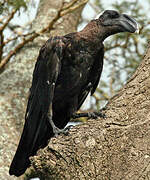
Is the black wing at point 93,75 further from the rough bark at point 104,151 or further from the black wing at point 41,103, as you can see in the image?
the rough bark at point 104,151

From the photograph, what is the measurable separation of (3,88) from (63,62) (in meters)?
0.78

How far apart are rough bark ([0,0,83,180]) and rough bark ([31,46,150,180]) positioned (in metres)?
1.07

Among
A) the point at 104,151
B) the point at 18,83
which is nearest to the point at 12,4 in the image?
the point at 18,83

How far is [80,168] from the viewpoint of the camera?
2291 millimetres

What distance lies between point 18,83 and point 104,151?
6.43ft

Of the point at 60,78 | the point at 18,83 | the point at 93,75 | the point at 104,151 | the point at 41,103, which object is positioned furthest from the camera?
the point at 18,83

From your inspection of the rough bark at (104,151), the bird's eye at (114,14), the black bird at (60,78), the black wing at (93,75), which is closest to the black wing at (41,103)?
the black bird at (60,78)

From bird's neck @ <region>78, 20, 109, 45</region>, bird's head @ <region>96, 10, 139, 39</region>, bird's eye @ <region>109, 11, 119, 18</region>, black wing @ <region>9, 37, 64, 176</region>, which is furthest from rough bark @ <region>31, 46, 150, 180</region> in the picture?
bird's eye @ <region>109, 11, 119, 18</region>

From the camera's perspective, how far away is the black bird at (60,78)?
3.54m

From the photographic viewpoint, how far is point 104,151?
2.38m

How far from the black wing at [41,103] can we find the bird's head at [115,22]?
0.47 meters

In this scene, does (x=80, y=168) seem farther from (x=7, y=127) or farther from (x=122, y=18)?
(x=122, y=18)

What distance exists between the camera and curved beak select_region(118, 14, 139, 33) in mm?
3502

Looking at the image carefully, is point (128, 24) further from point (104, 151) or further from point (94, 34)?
point (104, 151)
